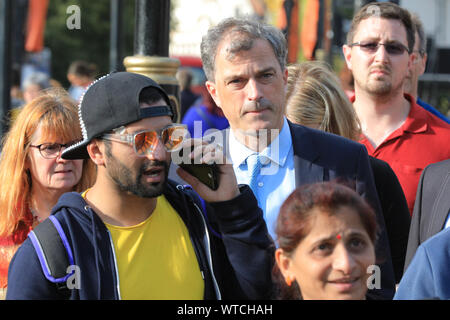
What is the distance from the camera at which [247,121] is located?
3559 mm

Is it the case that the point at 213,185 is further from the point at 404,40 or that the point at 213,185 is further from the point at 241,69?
the point at 404,40

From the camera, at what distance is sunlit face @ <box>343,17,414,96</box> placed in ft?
15.8

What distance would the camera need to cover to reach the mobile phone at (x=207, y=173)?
2.93m

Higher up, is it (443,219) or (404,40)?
(404,40)

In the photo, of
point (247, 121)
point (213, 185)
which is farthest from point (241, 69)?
point (213, 185)

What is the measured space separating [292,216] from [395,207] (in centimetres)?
120

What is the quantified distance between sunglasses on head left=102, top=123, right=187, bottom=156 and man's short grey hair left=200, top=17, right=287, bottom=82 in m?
0.83

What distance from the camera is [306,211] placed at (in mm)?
2729

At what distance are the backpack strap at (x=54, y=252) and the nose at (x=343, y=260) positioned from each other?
0.91 m

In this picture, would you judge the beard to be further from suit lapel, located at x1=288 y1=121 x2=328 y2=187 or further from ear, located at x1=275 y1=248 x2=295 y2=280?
suit lapel, located at x1=288 y1=121 x2=328 y2=187

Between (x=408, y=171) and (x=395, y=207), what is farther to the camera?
(x=408, y=171)

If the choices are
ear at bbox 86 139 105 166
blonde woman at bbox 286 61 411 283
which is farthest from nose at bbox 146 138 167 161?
blonde woman at bbox 286 61 411 283
